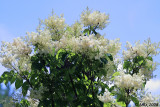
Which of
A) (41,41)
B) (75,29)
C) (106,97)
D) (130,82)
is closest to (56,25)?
(75,29)

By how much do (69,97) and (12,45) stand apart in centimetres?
215

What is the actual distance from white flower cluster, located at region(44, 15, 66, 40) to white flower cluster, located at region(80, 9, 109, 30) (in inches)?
28.7

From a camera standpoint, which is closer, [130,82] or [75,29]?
[130,82]

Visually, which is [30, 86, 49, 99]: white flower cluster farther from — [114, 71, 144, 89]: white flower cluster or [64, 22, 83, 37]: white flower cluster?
[64, 22, 83, 37]: white flower cluster

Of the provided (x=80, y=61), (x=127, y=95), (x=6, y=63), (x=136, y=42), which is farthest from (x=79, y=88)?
(x=136, y=42)

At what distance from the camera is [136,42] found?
8.77 metres

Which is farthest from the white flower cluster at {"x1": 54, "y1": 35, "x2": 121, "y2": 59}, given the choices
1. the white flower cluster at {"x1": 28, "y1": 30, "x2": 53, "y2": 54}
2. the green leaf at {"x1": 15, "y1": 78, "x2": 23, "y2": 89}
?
the green leaf at {"x1": 15, "y1": 78, "x2": 23, "y2": 89}

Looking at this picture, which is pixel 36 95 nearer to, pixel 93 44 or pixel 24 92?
pixel 24 92

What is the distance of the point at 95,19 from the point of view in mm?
8352

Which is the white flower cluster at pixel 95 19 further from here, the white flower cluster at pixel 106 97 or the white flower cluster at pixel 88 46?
the white flower cluster at pixel 106 97

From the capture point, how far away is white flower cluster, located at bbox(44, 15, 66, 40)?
27.8 feet

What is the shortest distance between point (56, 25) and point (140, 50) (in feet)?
9.79

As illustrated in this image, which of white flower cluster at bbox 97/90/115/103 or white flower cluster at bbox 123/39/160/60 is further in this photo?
white flower cluster at bbox 123/39/160/60

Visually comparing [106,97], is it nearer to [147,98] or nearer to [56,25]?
[147,98]
